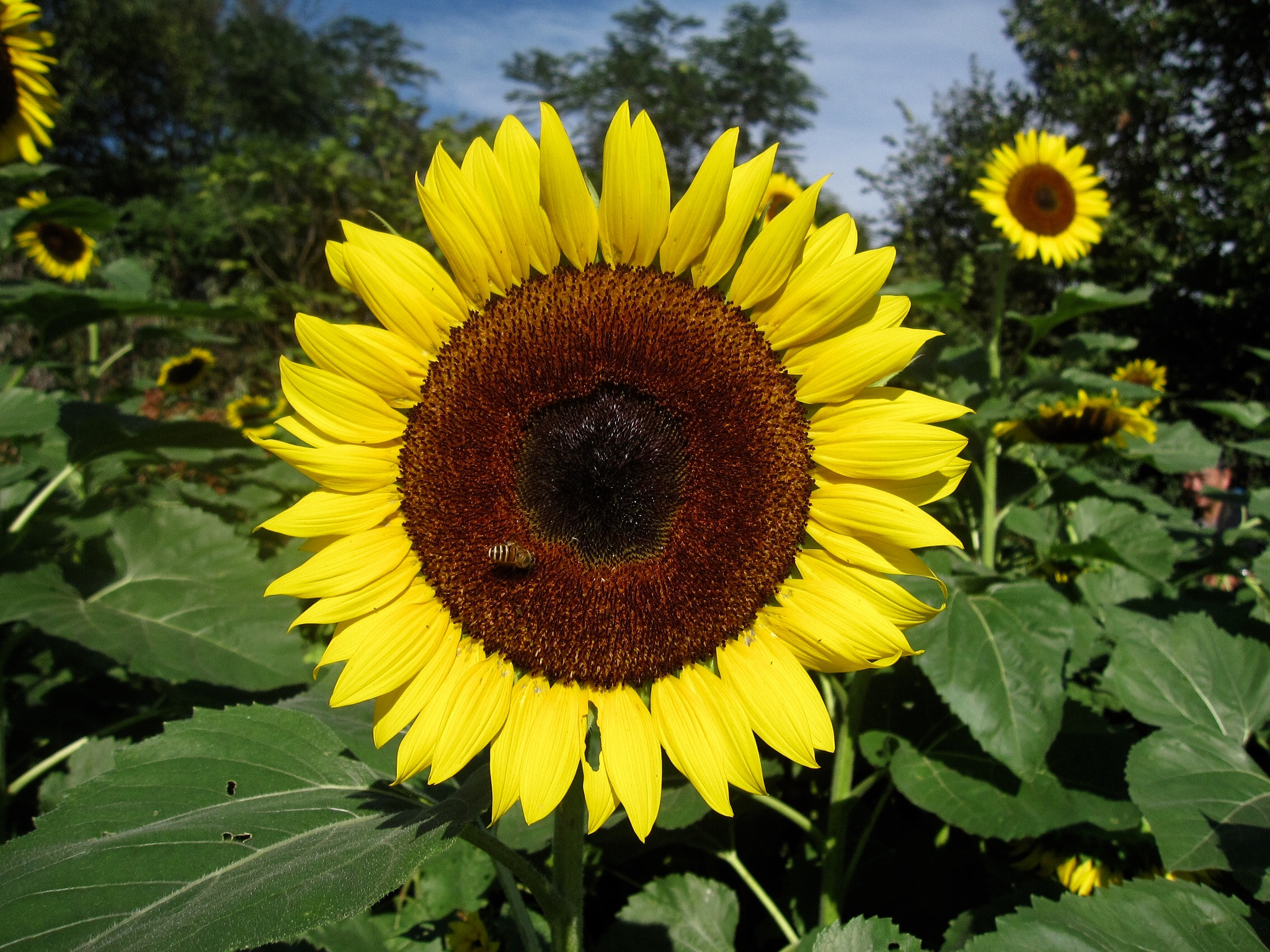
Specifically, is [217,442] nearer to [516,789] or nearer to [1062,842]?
[516,789]

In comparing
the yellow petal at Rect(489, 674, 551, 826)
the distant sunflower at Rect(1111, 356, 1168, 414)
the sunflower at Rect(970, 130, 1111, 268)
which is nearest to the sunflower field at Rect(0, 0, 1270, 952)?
the yellow petal at Rect(489, 674, 551, 826)

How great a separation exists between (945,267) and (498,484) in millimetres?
16482

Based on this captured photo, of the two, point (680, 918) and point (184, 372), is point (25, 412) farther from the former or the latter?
point (184, 372)

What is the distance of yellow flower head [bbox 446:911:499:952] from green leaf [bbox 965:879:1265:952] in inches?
46.4

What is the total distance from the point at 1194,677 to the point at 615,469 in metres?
1.45

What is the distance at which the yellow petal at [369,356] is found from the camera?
1225mm

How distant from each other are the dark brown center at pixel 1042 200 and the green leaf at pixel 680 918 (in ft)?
11.2

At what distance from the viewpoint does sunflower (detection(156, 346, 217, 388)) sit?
4.96 metres

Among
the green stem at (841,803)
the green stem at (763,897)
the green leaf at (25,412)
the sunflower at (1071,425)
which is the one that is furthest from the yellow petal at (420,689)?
the sunflower at (1071,425)

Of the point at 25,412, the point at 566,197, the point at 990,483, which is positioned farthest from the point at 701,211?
the point at 25,412

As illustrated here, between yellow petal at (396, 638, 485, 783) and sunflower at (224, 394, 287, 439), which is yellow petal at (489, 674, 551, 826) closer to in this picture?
yellow petal at (396, 638, 485, 783)

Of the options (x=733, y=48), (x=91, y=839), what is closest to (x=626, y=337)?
(x=91, y=839)

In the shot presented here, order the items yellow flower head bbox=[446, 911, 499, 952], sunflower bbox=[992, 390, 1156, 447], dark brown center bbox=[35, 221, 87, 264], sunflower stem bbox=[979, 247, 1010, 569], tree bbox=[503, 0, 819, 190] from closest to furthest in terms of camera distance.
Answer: yellow flower head bbox=[446, 911, 499, 952] → sunflower stem bbox=[979, 247, 1010, 569] → sunflower bbox=[992, 390, 1156, 447] → dark brown center bbox=[35, 221, 87, 264] → tree bbox=[503, 0, 819, 190]

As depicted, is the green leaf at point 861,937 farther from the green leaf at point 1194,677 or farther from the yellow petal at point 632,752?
the green leaf at point 1194,677
